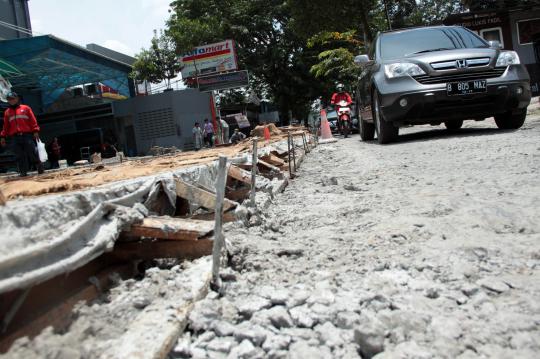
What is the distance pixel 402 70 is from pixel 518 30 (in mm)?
21281

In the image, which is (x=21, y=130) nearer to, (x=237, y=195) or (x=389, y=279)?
(x=237, y=195)

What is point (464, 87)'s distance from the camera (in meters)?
6.89

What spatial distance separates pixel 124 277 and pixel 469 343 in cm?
157

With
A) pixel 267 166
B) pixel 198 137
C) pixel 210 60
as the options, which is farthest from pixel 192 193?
pixel 210 60

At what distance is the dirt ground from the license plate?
2961mm

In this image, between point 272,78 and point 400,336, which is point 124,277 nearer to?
point 400,336

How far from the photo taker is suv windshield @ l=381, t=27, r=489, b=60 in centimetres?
756

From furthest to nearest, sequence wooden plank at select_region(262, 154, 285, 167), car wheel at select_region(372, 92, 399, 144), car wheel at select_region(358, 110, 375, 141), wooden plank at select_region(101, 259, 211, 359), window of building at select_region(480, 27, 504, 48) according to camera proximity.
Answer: window of building at select_region(480, 27, 504, 48) → car wheel at select_region(358, 110, 375, 141) → car wheel at select_region(372, 92, 399, 144) → wooden plank at select_region(262, 154, 285, 167) → wooden plank at select_region(101, 259, 211, 359)

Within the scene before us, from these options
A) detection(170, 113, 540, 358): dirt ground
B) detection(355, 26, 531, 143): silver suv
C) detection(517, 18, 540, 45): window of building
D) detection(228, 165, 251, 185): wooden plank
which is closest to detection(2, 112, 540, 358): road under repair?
detection(170, 113, 540, 358): dirt ground

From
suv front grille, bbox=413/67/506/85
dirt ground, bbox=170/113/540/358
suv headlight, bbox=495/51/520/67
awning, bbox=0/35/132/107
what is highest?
awning, bbox=0/35/132/107

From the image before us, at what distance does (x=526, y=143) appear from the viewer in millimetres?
5848

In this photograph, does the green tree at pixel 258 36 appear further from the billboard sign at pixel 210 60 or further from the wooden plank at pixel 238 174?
the wooden plank at pixel 238 174

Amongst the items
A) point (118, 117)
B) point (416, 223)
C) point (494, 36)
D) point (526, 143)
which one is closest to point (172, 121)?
point (118, 117)

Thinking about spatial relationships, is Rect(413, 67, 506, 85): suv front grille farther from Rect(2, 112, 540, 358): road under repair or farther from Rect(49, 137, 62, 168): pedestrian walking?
Rect(49, 137, 62, 168): pedestrian walking
